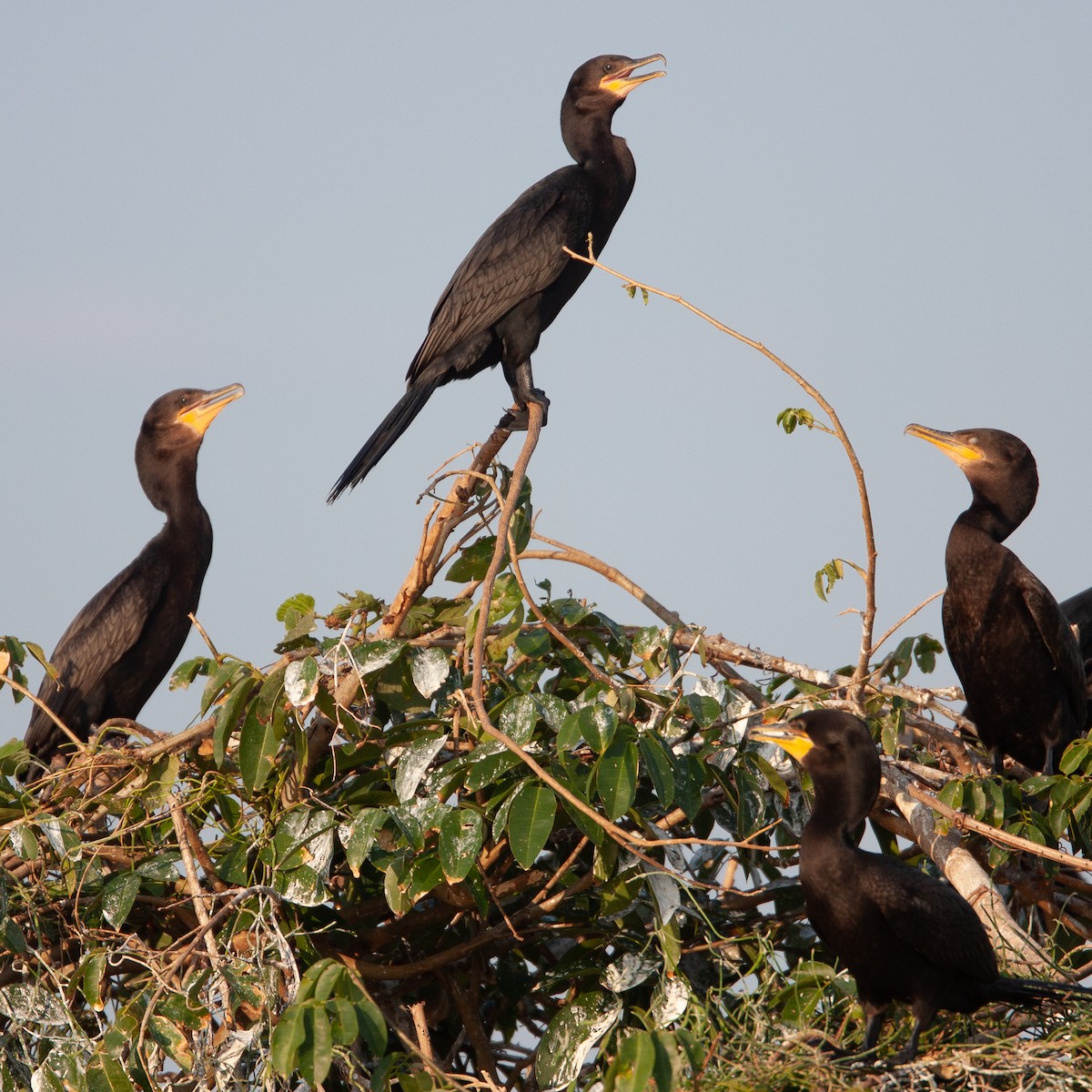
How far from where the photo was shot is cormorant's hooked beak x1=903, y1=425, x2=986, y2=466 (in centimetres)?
489

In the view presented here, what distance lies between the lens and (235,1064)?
2.99 metres

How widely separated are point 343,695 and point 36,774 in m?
1.78

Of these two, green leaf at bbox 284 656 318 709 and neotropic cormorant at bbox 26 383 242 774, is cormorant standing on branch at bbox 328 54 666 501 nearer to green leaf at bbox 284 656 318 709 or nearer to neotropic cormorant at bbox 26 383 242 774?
neotropic cormorant at bbox 26 383 242 774

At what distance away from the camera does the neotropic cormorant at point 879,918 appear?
288 centimetres

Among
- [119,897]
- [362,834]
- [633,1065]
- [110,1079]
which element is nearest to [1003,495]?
[362,834]

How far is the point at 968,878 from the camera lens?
11.1 ft

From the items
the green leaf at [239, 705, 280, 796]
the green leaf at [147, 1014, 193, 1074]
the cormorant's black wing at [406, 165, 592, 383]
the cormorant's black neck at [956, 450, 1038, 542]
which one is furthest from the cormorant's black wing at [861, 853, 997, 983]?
the cormorant's black wing at [406, 165, 592, 383]

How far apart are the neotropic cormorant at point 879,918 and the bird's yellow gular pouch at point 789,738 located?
4cm

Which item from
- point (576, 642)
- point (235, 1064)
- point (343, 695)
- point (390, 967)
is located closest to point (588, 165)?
point (576, 642)

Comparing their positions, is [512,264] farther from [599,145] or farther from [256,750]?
[256,750]

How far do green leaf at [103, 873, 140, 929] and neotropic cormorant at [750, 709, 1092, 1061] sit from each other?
4.97ft

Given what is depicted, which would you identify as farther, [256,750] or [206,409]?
[206,409]

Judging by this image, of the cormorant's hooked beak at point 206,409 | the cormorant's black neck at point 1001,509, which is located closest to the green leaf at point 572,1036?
the cormorant's black neck at point 1001,509

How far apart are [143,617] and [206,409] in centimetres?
87
